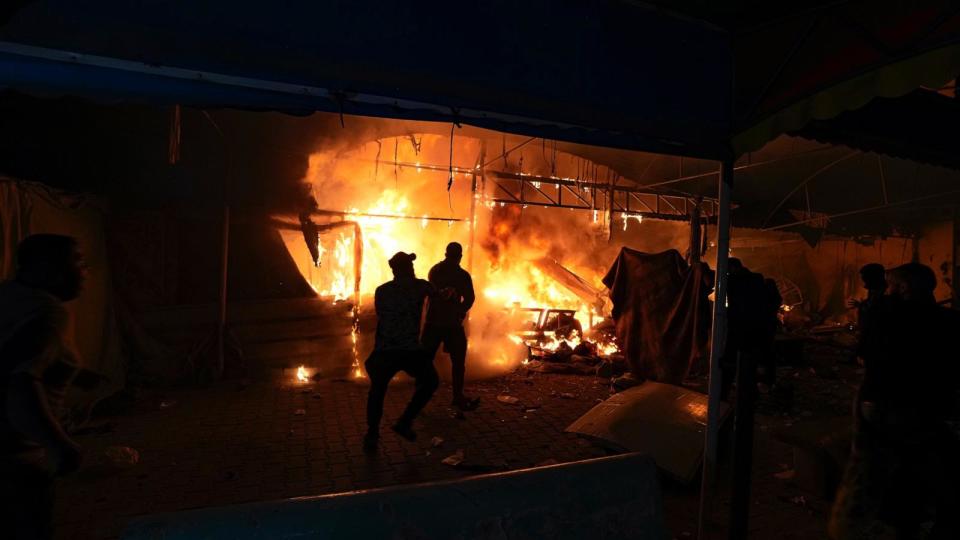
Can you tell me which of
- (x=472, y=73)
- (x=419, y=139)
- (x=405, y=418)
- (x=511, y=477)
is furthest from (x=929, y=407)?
(x=419, y=139)

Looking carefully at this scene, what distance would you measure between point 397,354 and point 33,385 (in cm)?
331

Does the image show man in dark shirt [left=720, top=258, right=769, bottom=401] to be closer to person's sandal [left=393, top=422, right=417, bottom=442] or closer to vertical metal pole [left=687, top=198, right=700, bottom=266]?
vertical metal pole [left=687, top=198, right=700, bottom=266]

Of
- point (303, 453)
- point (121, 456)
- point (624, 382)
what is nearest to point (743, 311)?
point (624, 382)

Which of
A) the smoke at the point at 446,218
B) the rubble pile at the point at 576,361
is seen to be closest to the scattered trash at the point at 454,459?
the smoke at the point at 446,218

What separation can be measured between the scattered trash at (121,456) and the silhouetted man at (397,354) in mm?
2278

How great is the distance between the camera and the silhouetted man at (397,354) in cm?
540

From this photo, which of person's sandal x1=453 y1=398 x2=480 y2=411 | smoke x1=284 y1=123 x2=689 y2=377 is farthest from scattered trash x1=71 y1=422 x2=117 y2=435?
smoke x1=284 y1=123 x2=689 y2=377

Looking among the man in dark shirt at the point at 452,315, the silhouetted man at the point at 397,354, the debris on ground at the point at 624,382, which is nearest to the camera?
the silhouetted man at the point at 397,354

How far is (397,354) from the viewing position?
5.40m

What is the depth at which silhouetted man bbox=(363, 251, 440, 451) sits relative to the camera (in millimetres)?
5402

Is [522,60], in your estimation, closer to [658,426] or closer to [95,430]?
[658,426]

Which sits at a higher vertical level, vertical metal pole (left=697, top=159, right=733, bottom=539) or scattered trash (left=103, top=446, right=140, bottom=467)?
vertical metal pole (left=697, top=159, right=733, bottom=539)

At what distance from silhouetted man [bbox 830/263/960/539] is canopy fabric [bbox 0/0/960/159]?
5.02 feet

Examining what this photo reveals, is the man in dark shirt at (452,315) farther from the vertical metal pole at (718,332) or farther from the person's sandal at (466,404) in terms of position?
the vertical metal pole at (718,332)
